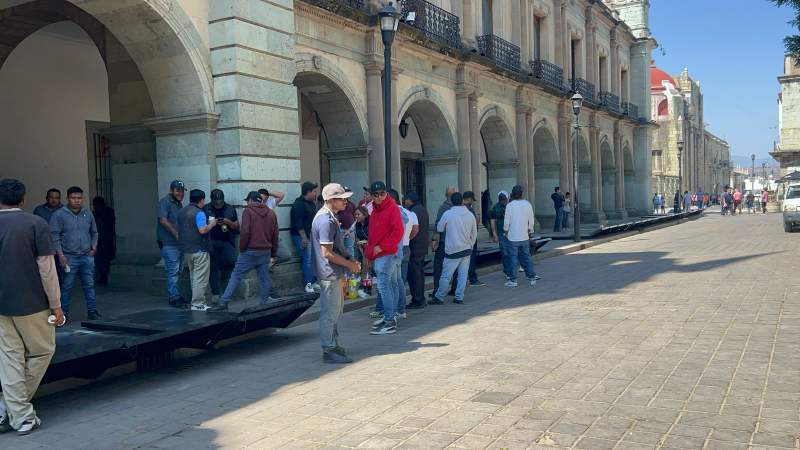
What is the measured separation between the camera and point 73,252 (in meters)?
8.20

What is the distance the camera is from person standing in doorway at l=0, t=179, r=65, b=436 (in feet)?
15.3

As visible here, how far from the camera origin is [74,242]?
323 inches

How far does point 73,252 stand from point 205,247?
5.25ft

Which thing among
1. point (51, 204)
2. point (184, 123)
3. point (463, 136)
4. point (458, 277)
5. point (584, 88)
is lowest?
point (458, 277)

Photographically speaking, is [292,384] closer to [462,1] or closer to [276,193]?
[276,193]

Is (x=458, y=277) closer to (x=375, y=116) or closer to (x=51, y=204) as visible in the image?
(x=51, y=204)

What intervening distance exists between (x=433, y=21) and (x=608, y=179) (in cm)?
1949

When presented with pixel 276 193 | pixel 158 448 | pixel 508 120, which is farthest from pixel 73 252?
pixel 508 120

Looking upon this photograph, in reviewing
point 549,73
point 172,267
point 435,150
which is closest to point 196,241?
point 172,267

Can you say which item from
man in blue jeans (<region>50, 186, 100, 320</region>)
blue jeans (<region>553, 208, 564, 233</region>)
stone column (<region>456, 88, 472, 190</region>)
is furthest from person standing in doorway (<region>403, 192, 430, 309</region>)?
blue jeans (<region>553, 208, 564, 233</region>)

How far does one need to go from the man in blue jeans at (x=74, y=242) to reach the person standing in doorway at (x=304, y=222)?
120 inches

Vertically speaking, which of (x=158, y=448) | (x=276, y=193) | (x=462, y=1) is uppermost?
(x=462, y=1)

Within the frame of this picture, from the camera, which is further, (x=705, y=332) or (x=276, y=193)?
(x=276, y=193)

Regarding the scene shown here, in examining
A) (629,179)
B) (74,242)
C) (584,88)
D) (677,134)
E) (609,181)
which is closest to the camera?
(74,242)
